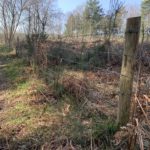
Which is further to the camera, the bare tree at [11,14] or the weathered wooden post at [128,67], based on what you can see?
the bare tree at [11,14]

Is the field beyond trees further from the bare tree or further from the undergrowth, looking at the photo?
the bare tree

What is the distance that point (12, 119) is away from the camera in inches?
165

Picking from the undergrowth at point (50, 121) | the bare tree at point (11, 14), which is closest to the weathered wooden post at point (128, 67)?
the undergrowth at point (50, 121)

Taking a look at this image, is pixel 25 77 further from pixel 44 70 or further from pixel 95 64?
pixel 95 64

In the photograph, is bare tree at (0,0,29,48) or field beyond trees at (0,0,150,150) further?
bare tree at (0,0,29,48)

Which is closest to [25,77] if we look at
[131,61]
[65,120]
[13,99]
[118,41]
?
[13,99]

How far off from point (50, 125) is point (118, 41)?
29.3 ft

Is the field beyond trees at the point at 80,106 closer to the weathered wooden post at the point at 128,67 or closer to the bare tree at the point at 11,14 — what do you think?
the weathered wooden post at the point at 128,67

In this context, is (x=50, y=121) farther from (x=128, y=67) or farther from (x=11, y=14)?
(x=11, y=14)

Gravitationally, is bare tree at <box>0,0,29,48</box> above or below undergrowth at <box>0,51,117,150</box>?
above

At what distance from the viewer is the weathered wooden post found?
8.95 feet

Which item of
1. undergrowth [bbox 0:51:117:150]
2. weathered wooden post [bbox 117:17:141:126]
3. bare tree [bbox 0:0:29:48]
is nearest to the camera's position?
weathered wooden post [bbox 117:17:141:126]

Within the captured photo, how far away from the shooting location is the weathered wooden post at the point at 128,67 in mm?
2727

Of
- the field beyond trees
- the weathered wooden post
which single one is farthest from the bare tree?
the weathered wooden post
